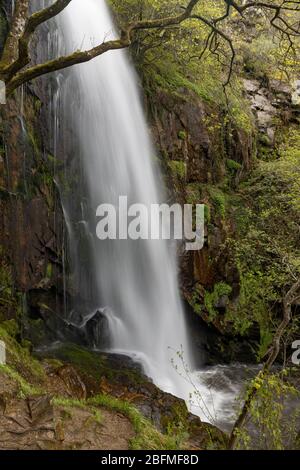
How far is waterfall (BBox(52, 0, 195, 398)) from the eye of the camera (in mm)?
10344

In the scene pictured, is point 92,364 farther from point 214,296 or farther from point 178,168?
point 178,168

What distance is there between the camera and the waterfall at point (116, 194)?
10344 millimetres

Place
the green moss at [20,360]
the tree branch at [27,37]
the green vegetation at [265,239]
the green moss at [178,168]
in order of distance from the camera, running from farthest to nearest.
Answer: the green moss at [178,168]
the green vegetation at [265,239]
the green moss at [20,360]
the tree branch at [27,37]

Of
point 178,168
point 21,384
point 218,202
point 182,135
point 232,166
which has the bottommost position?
point 21,384

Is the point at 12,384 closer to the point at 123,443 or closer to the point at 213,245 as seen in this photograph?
the point at 123,443

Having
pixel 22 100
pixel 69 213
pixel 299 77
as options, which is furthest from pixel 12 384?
pixel 299 77

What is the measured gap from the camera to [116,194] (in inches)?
458

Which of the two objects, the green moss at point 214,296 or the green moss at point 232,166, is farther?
the green moss at point 232,166

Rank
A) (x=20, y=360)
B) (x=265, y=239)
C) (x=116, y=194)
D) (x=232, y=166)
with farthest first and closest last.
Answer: (x=232, y=166)
(x=265, y=239)
(x=116, y=194)
(x=20, y=360)

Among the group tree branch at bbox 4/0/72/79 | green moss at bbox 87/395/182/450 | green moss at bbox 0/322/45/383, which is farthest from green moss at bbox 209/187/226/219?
tree branch at bbox 4/0/72/79

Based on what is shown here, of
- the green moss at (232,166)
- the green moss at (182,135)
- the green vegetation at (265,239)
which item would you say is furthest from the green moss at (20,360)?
the green moss at (232,166)

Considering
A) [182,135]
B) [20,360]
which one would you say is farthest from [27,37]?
[182,135]

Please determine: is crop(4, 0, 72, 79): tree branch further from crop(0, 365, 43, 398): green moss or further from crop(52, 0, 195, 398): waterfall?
crop(52, 0, 195, 398): waterfall

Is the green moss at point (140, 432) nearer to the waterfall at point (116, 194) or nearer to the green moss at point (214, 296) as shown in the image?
the waterfall at point (116, 194)
